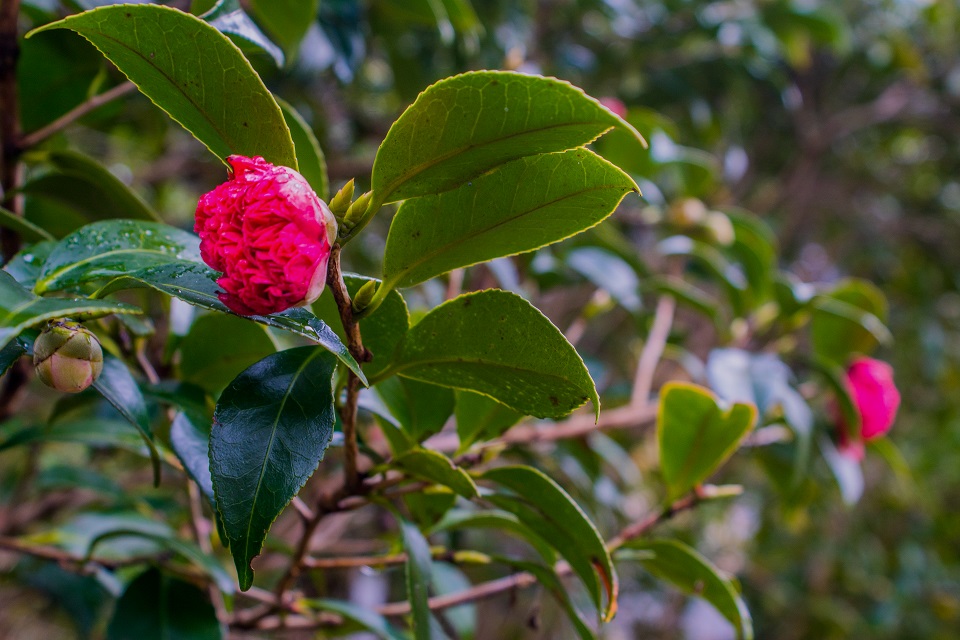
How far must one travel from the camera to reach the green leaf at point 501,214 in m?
0.40

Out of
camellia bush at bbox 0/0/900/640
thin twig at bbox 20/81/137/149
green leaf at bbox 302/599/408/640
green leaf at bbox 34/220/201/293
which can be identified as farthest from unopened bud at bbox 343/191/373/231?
green leaf at bbox 302/599/408/640

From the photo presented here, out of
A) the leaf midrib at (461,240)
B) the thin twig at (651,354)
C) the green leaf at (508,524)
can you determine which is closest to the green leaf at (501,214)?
the leaf midrib at (461,240)

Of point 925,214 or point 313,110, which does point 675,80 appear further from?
point 925,214

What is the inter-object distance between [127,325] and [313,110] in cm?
122

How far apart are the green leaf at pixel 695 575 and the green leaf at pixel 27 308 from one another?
0.50 m

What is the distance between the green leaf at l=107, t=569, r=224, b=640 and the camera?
645 mm

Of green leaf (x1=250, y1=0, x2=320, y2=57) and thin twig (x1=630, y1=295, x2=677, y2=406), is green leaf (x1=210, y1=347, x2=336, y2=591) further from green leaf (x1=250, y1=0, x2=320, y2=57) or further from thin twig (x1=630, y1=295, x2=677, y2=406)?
thin twig (x1=630, y1=295, x2=677, y2=406)

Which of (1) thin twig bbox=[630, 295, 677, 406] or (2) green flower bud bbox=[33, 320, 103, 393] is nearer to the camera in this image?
(2) green flower bud bbox=[33, 320, 103, 393]

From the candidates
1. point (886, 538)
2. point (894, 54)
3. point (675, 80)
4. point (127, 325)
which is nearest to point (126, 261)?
point (127, 325)

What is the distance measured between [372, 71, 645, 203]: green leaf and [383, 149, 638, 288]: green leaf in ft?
0.06

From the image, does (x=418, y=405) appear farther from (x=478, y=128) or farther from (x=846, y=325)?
(x=846, y=325)

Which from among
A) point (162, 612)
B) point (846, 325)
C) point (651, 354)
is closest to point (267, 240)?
point (162, 612)

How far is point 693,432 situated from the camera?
706mm

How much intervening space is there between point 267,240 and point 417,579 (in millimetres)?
289
